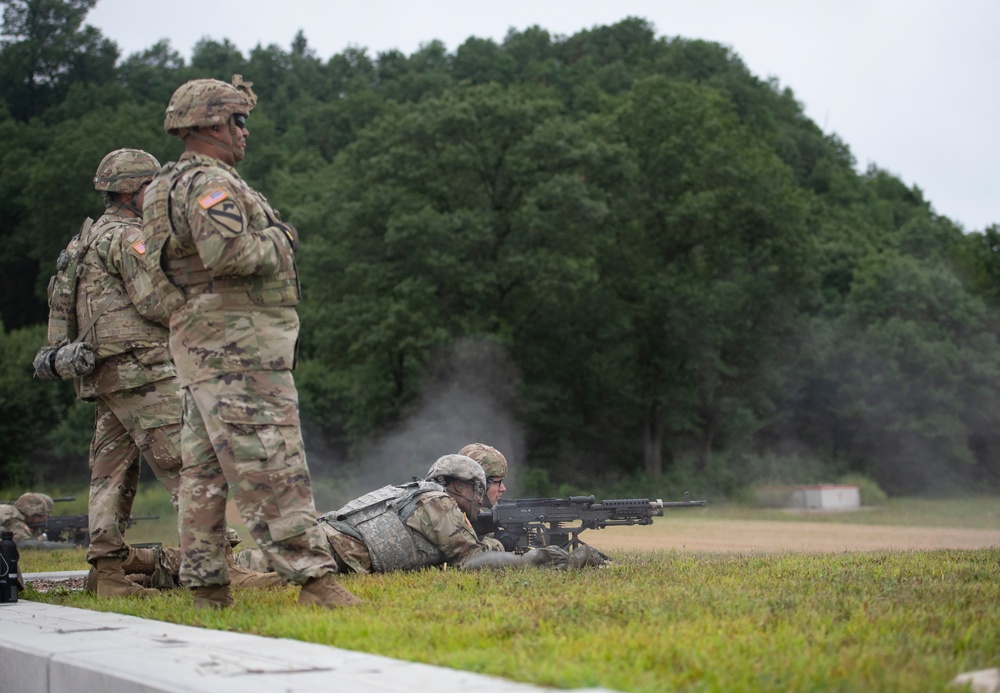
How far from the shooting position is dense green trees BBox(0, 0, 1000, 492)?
133 ft

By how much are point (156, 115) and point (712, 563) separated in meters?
56.8

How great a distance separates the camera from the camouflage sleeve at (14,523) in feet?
46.7

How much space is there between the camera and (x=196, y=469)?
20.3ft

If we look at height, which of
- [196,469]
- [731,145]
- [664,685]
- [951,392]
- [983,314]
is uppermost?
[731,145]

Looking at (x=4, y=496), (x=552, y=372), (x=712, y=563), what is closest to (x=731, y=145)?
(x=552, y=372)

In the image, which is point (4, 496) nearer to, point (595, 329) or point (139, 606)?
point (595, 329)

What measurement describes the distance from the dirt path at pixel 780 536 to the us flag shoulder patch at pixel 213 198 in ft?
39.1

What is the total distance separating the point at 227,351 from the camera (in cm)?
602

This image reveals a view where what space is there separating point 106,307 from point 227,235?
1966 millimetres

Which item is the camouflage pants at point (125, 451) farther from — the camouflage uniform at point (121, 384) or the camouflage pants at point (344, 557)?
the camouflage pants at point (344, 557)

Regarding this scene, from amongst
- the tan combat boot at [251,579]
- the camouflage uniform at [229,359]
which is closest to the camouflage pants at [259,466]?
the camouflage uniform at [229,359]

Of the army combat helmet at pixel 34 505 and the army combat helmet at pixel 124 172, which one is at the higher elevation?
the army combat helmet at pixel 124 172

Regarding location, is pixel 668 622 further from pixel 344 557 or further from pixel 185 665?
pixel 344 557

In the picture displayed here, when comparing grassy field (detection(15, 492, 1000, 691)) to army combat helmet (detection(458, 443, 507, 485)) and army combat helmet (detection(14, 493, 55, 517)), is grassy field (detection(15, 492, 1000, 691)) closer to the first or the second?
army combat helmet (detection(458, 443, 507, 485))
